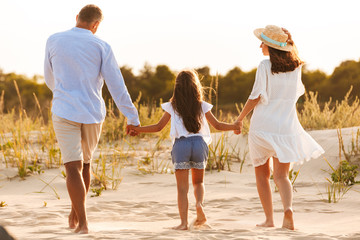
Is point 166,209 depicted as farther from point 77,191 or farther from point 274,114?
point 274,114

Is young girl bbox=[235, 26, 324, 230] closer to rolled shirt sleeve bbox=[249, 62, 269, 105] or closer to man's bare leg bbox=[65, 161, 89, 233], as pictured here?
rolled shirt sleeve bbox=[249, 62, 269, 105]

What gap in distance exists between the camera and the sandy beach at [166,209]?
3855 mm

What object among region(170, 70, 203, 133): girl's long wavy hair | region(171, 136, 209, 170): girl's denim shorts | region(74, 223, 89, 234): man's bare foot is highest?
region(170, 70, 203, 133): girl's long wavy hair

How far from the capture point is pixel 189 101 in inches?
165

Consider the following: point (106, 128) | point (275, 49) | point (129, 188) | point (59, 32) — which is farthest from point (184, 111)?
point (106, 128)

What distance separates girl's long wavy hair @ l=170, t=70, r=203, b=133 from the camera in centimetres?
414

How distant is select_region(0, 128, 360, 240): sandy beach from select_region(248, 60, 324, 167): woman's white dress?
605mm

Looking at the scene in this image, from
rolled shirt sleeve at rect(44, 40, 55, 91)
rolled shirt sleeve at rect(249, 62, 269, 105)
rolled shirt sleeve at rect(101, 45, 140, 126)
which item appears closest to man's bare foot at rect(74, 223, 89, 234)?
rolled shirt sleeve at rect(101, 45, 140, 126)

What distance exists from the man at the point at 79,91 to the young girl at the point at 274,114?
1062 millimetres

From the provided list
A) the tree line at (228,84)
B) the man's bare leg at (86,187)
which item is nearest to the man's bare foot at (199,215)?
the man's bare leg at (86,187)

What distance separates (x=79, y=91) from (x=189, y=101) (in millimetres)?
852

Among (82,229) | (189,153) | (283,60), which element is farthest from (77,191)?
(283,60)

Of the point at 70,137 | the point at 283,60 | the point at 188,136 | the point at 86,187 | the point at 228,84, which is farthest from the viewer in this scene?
the point at 228,84

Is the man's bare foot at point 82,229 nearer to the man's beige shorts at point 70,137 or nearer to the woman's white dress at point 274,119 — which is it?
the man's beige shorts at point 70,137
